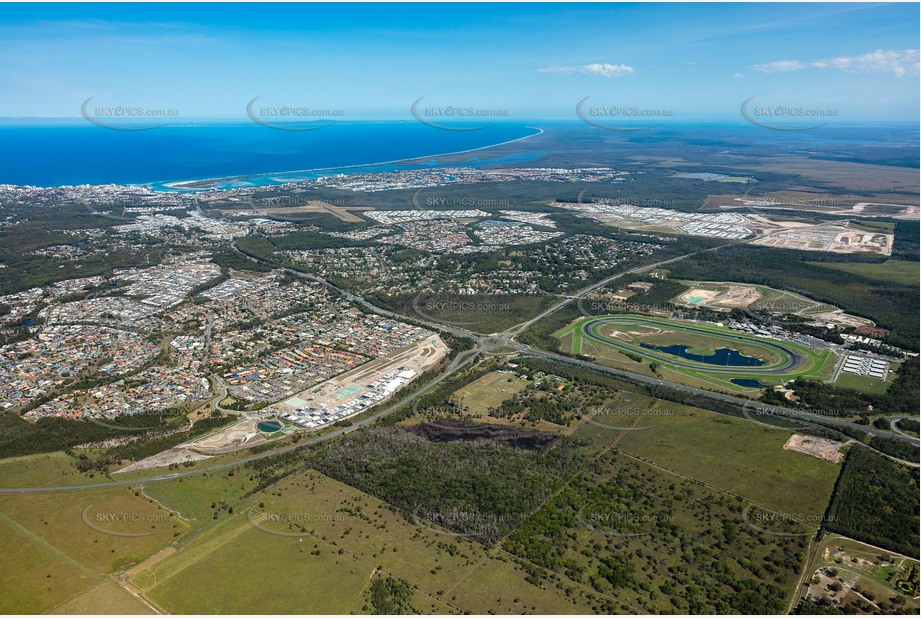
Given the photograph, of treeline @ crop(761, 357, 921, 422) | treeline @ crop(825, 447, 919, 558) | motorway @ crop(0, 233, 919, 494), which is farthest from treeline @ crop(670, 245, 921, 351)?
treeline @ crop(825, 447, 919, 558)

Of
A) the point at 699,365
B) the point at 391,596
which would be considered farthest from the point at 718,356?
the point at 391,596

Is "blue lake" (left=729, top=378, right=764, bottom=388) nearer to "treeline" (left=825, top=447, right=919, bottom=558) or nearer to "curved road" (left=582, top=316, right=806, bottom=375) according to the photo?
"curved road" (left=582, top=316, right=806, bottom=375)

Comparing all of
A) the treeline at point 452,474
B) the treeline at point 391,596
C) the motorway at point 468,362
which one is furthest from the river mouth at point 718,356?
the treeline at point 391,596

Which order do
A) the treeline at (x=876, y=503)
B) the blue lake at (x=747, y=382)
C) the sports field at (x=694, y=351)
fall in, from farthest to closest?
the sports field at (x=694, y=351), the blue lake at (x=747, y=382), the treeline at (x=876, y=503)

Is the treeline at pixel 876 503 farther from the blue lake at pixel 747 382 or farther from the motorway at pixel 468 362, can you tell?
the blue lake at pixel 747 382

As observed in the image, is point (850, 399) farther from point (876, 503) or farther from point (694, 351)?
point (876, 503)

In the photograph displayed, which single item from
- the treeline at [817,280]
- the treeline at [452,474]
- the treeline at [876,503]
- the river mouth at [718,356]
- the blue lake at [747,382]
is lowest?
the treeline at [876,503]

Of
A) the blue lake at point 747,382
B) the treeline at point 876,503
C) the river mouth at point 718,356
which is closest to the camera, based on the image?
the treeline at point 876,503

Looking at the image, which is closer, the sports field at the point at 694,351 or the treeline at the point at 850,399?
the treeline at the point at 850,399
